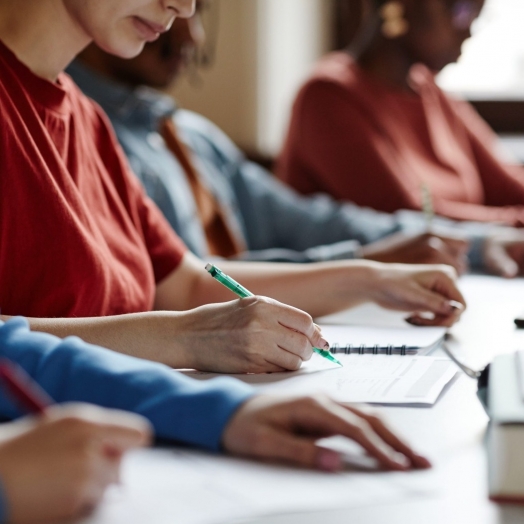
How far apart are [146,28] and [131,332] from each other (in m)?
0.39

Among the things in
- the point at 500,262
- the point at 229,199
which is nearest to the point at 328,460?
the point at 500,262

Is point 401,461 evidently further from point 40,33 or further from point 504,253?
point 504,253

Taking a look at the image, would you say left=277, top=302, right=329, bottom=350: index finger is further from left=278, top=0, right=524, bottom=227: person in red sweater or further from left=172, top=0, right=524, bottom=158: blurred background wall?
left=172, top=0, right=524, bottom=158: blurred background wall

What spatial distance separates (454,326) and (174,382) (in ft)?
2.10

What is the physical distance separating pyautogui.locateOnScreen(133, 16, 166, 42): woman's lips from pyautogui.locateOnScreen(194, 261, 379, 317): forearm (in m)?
0.36

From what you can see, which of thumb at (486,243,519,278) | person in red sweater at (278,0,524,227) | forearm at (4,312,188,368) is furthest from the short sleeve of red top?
person in red sweater at (278,0,524,227)

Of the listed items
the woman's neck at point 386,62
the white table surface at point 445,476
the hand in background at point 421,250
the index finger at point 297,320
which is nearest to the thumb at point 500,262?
the hand in background at point 421,250

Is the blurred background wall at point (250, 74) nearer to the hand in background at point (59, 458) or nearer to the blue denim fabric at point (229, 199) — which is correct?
the blue denim fabric at point (229, 199)

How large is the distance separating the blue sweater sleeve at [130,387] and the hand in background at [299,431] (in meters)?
0.01

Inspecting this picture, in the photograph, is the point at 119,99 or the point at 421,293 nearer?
the point at 421,293

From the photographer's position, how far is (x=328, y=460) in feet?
1.92

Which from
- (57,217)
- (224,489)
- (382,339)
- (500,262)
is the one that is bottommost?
(500,262)

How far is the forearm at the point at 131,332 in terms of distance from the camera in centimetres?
83

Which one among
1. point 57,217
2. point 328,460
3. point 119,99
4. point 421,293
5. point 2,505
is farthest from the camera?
point 119,99
